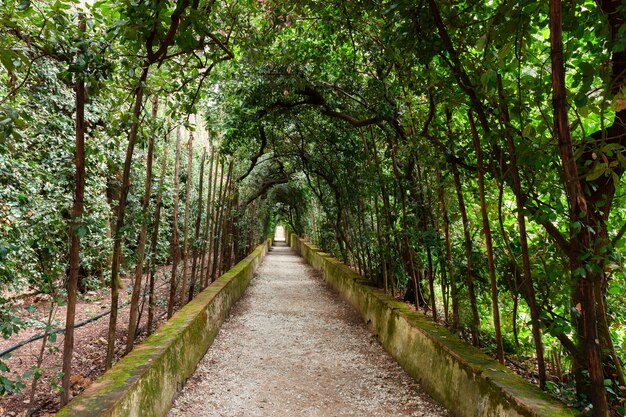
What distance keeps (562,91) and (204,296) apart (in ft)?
16.3

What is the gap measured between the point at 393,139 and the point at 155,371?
12.1 ft

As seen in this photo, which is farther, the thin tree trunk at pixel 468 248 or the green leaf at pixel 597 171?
the thin tree trunk at pixel 468 248

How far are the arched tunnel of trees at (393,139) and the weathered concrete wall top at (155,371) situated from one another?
35cm

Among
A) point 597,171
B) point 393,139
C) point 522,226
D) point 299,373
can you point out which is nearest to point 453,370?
point 522,226

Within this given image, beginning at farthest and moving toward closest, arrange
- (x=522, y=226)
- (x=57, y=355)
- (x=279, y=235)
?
(x=279, y=235), (x=57, y=355), (x=522, y=226)

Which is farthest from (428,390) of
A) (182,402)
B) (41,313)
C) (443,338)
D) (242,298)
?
(41,313)

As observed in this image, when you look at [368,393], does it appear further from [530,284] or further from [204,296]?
[204,296]

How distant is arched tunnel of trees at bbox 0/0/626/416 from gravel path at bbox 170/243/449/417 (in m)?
0.77

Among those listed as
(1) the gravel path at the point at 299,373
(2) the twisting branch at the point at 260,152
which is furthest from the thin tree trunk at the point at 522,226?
(2) the twisting branch at the point at 260,152

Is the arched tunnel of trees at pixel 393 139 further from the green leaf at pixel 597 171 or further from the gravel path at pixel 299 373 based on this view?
the gravel path at pixel 299 373

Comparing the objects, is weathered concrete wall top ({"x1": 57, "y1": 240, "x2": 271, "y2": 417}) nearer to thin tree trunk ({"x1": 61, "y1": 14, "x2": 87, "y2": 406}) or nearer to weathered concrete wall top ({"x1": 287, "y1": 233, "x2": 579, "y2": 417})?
thin tree trunk ({"x1": 61, "y1": 14, "x2": 87, "y2": 406})

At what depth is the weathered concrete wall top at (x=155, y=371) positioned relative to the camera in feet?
7.08

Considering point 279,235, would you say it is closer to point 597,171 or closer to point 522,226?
point 522,226

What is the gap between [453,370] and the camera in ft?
10.1
